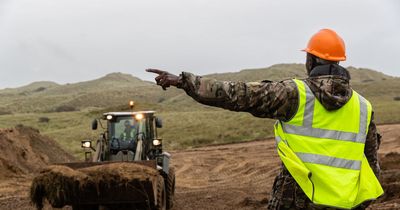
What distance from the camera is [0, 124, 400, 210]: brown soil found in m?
13.5

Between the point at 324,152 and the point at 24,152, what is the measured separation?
22.2m

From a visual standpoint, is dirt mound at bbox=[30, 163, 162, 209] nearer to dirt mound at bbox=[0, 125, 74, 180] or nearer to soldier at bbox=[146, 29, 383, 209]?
soldier at bbox=[146, 29, 383, 209]

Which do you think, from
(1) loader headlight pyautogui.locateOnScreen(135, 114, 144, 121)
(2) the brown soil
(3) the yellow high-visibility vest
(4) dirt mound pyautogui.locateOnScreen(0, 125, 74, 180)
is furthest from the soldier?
(4) dirt mound pyautogui.locateOnScreen(0, 125, 74, 180)

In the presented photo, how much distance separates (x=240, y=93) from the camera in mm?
3193

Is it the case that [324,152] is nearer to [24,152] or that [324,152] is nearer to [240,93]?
[240,93]

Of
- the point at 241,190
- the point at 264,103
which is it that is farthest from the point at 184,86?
the point at 241,190

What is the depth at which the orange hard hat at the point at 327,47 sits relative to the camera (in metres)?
3.44

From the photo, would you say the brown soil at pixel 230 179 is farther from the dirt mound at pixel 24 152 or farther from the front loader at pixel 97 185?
the front loader at pixel 97 185

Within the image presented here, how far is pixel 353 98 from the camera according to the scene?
3.38 meters

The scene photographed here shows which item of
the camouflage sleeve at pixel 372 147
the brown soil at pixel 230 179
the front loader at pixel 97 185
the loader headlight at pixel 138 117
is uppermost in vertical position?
the camouflage sleeve at pixel 372 147

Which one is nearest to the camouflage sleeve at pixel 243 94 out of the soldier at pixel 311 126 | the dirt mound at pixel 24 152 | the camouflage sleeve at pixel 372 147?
the soldier at pixel 311 126

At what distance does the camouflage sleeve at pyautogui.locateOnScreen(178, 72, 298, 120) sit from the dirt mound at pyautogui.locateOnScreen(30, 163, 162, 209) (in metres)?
6.66

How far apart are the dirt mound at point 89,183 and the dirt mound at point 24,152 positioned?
1058 cm

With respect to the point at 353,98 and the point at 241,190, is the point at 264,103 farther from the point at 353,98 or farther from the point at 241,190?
the point at 241,190
